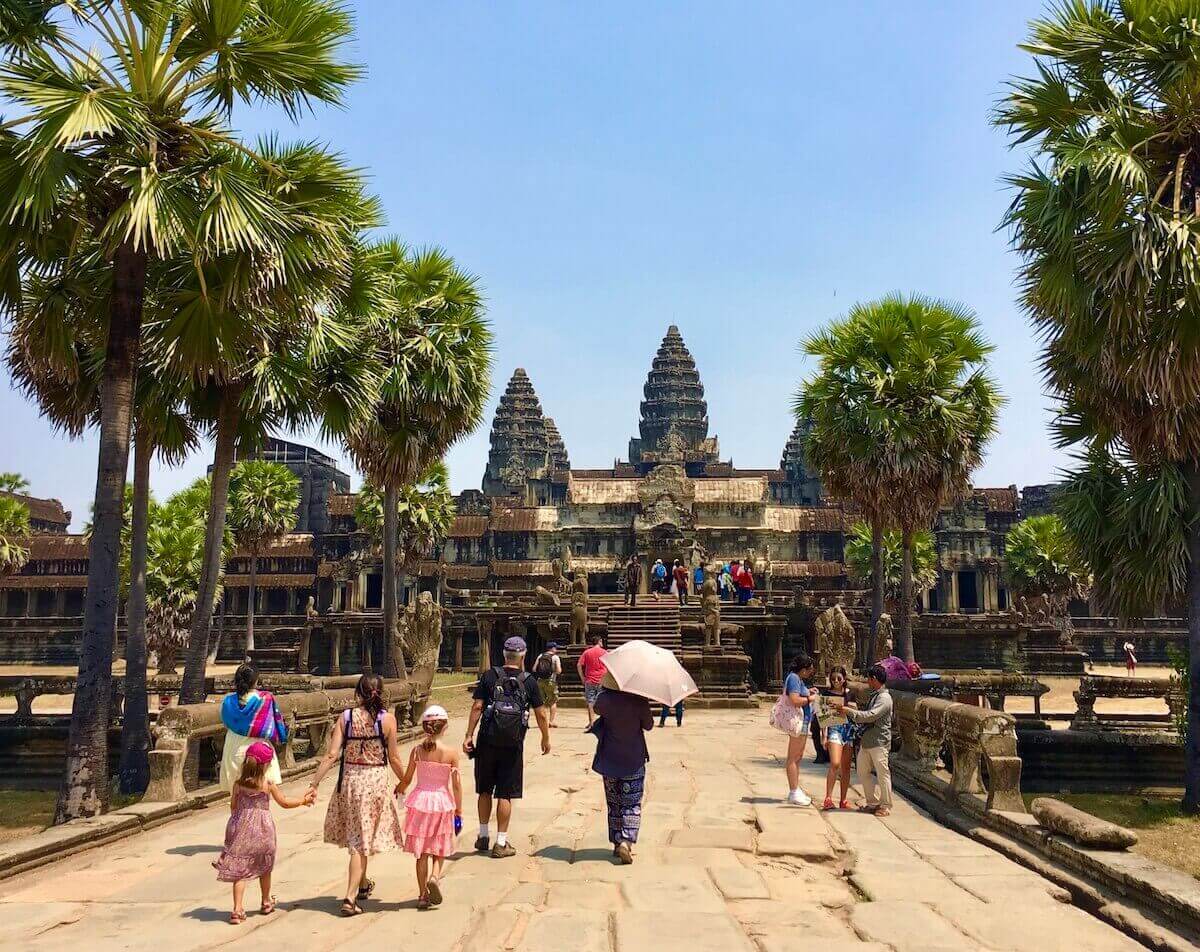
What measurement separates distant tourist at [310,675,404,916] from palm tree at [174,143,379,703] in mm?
4929

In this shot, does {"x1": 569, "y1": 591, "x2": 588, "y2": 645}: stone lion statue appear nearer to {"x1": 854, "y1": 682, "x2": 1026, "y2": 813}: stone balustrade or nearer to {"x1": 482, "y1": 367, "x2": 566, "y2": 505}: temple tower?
{"x1": 854, "y1": 682, "x2": 1026, "y2": 813}: stone balustrade

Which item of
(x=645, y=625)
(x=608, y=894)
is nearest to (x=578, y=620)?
(x=645, y=625)

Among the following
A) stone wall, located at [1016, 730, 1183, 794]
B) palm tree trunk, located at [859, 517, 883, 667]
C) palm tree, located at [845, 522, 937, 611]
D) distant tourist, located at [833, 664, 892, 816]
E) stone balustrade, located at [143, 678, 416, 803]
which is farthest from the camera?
palm tree, located at [845, 522, 937, 611]

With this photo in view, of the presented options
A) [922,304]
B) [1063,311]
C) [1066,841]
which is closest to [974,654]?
[922,304]

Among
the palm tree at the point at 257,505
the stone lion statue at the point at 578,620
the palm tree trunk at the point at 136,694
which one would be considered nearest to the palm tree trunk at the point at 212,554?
the palm tree trunk at the point at 136,694

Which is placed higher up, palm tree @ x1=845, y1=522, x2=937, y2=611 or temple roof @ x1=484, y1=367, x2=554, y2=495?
temple roof @ x1=484, y1=367, x2=554, y2=495

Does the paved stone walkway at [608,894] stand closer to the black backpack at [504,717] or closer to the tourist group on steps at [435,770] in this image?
the tourist group on steps at [435,770]

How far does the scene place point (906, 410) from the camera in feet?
71.7

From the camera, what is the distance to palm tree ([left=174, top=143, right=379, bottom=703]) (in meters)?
10.5

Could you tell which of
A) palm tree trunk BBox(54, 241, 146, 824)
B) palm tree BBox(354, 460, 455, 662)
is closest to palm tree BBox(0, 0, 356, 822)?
palm tree trunk BBox(54, 241, 146, 824)

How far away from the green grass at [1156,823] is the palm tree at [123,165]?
381 inches

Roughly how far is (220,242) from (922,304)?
16588 mm

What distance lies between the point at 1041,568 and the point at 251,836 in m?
40.0

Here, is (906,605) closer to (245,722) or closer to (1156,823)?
(1156,823)
